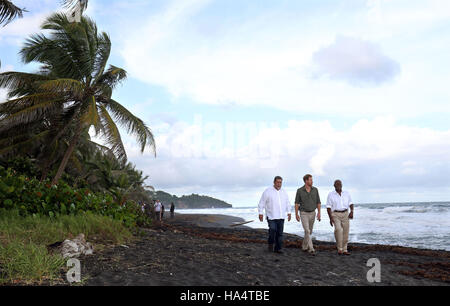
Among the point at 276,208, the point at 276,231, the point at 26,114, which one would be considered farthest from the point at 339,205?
the point at 26,114

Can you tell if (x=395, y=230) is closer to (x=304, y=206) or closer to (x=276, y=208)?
(x=304, y=206)

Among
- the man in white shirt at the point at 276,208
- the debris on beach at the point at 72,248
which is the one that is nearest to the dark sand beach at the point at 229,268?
the debris on beach at the point at 72,248

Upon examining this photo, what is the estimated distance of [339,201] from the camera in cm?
952

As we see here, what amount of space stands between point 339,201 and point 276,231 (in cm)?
178

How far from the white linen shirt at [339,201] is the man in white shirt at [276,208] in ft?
3.54

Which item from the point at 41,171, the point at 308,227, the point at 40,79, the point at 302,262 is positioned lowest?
the point at 302,262

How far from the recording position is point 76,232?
8758mm

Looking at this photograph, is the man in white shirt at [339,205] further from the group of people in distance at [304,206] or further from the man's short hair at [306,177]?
the man's short hair at [306,177]

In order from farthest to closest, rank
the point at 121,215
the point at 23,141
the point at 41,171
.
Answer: the point at 41,171, the point at 23,141, the point at 121,215

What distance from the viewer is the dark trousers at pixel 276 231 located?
30.7 feet

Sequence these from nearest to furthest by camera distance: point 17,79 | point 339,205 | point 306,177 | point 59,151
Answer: point 339,205 → point 306,177 → point 17,79 → point 59,151
